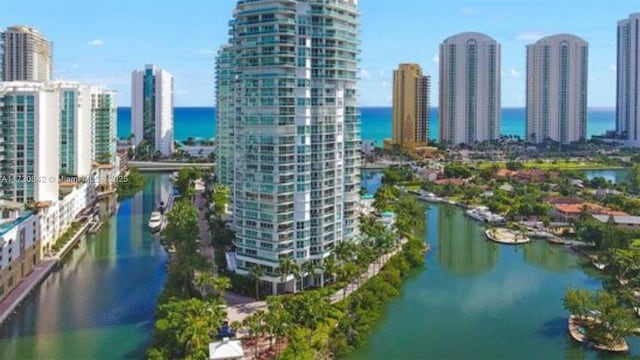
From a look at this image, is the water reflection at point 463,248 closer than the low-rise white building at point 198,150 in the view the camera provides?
Yes

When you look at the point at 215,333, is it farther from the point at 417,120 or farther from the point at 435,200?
the point at 417,120

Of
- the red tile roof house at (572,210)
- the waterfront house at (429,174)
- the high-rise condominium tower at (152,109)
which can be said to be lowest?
the red tile roof house at (572,210)

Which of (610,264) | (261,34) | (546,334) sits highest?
(261,34)

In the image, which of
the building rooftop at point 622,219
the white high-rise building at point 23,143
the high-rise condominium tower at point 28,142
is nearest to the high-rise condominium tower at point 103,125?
the high-rise condominium tower at point 28,142

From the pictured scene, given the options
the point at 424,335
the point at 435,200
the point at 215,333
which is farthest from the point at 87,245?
the point at 435,200

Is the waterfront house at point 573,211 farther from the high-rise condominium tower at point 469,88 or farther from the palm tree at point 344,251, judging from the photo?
the high-rise condominium tower at point 469,88

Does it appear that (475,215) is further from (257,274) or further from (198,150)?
(198,150)

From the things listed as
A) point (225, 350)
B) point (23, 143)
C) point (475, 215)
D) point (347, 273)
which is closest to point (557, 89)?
point (475, 215)
